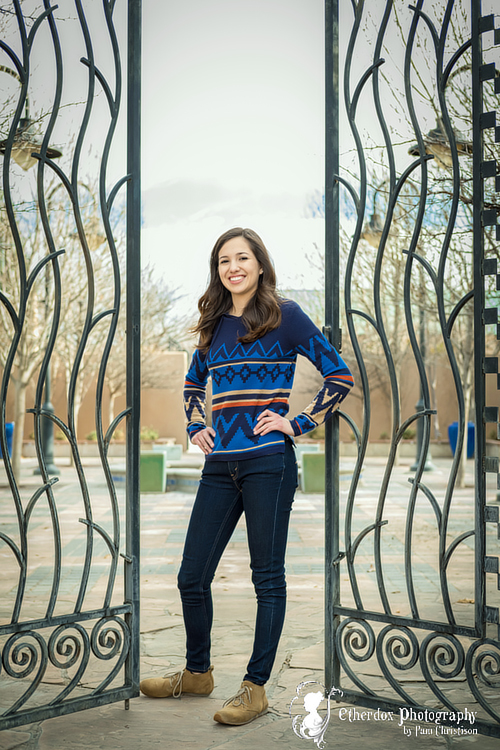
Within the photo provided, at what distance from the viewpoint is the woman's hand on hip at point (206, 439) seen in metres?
3.04

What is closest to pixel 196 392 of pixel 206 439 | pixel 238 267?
pixel 206 439

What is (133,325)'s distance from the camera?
3.14 m

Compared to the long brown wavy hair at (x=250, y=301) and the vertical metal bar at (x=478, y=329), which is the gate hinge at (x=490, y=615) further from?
the long brown wavy hair at (x=250, y=301)

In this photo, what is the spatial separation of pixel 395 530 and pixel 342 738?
253 inches

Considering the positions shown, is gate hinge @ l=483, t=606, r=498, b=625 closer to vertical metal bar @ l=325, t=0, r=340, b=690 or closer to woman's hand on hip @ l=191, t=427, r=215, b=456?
vertical metal bar @ l=325, t=0, r=340, b=690

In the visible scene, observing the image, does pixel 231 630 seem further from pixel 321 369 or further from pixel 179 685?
pixel 321 369

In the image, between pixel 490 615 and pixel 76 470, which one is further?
pixel 76 470

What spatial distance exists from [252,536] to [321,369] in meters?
0.77

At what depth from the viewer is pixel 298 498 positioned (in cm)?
1173

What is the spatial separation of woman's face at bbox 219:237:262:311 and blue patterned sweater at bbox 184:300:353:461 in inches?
7.6

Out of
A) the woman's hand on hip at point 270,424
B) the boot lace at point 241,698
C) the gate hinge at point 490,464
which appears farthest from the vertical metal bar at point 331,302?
the gate hinge at point 490,464

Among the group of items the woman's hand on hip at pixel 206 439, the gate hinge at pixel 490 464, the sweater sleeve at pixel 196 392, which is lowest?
the gate hinge at pixel 490 464

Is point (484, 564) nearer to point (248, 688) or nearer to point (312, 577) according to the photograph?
point (248, 688)

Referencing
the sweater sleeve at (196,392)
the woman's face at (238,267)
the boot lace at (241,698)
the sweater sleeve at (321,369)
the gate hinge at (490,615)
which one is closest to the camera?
the gate hinge at (490,615)
